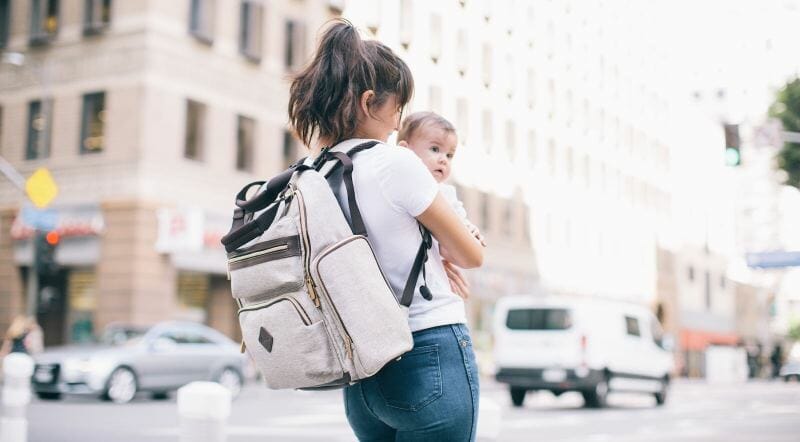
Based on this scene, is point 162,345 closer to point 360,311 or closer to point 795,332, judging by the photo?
point 360,311

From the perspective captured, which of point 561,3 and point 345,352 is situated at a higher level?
point 561,3

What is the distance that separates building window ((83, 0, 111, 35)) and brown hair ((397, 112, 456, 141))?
27.4 metres

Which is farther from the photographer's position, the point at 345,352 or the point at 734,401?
the point at 734,401

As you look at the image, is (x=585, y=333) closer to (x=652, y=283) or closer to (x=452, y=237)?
(x=452, y=237)

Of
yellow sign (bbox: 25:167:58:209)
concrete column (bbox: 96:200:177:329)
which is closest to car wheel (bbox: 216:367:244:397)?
concrete column (bbox: 96:200:177:329)

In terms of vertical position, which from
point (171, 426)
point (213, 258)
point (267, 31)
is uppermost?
point (267, 31)

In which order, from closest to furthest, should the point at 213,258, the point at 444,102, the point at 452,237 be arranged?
the point at 452,237 < the point at 213,258 < the point at 444,102

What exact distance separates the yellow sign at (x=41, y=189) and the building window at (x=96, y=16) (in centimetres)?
391

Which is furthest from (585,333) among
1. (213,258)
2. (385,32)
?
(385,32)

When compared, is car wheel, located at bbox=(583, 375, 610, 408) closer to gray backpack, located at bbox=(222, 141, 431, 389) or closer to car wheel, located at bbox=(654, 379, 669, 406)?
car wheel, located at bbox=(654, 379, 669, 406)

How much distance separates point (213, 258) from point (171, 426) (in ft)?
56.8

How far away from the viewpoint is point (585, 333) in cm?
2044

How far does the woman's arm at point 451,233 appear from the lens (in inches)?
103

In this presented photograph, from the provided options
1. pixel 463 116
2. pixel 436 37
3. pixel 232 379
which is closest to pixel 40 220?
pixel 232 379
